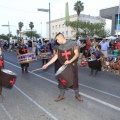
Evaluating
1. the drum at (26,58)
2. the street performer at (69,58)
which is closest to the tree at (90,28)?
the drum at (26,58)

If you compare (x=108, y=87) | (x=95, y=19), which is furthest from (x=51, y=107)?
(x=95, y=19)

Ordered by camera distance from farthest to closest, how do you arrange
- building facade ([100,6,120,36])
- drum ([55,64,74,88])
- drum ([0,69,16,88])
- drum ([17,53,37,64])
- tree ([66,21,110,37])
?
tree ([66,21,110,37]) → building facade ([100,6,120,36]) → drum ([17,53,37,64]) → drum ([0,69,16,88]) → drum ([55,64,74,88])

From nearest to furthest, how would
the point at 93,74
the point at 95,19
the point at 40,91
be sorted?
1. the point at 40,91
2. the point at 93,74
3. the point at 95,19

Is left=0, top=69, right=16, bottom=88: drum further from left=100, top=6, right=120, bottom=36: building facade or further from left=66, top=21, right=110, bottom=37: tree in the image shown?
left=66, top=21, right=110, bottom=37: tree

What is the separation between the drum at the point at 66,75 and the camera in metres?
6.24

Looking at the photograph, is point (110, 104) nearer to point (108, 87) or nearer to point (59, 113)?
point (59, 113)

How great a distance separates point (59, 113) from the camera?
18.7ft

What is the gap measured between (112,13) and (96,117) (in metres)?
41.3

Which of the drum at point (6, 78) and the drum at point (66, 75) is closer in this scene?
the drum at point (66, 75)

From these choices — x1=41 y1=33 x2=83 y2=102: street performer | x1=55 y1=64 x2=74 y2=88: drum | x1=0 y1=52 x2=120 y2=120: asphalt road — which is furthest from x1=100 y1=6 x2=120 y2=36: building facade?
x1=55 y1=64 x2=74 y2=88: drum

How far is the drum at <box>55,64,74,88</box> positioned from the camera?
6.24 m

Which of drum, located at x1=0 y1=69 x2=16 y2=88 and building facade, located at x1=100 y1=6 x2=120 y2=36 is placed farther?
building facade, located at x1=100 y1=6 x2=120 y2=36

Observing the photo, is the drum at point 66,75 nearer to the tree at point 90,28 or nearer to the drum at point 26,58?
the drum at point 26,58

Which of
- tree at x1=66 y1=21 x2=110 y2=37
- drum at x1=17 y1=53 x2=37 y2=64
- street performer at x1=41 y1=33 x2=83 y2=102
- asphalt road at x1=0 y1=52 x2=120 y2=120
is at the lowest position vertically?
asphalt road at x1=0 y1=52 x2=120 y2=120
